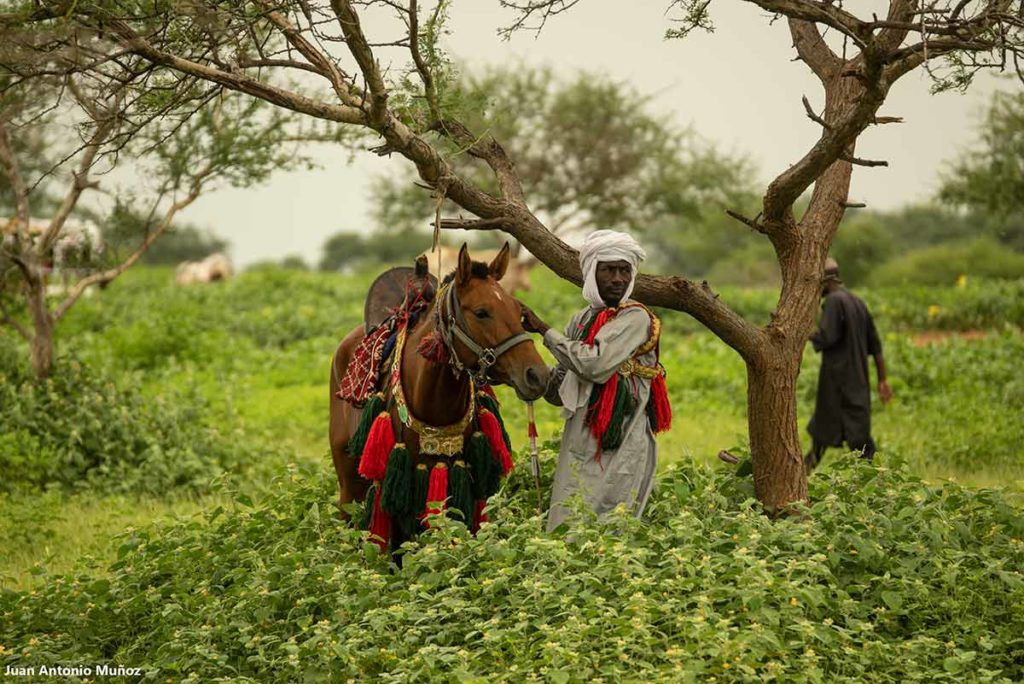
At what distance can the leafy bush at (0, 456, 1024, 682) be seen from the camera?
204 inches

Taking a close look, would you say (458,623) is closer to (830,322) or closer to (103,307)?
(830,322)

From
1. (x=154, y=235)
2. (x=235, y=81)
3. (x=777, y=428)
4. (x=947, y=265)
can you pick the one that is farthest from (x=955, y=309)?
(x=235, y=81)

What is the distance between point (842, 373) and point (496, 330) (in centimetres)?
489

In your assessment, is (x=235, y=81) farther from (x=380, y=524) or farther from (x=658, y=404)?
(x=658, y=404)

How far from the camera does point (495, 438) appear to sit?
6922 mm

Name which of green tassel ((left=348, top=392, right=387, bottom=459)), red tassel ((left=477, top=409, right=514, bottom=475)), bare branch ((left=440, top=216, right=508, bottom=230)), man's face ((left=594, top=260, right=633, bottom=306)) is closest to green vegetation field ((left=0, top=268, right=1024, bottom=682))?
red tassel ((left=477, top=409, right=514, bottom=475))

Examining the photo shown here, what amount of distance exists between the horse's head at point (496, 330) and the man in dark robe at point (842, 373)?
4.62m

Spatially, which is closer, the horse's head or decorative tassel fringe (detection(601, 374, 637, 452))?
the horse's head

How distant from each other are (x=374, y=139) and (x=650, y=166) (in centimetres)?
1985

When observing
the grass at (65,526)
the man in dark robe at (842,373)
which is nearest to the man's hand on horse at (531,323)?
the grass at (65,526)

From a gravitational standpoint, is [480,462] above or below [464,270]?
below

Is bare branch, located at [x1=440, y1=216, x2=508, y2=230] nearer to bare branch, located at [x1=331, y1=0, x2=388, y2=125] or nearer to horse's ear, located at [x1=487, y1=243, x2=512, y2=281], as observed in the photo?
horse's ear, located at [x1=487, y1=243, x2=512, y2=281]

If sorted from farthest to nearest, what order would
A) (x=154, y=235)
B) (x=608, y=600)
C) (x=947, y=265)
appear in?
(x=947, y=265), (x=154, y=235), (x=608, y=600)

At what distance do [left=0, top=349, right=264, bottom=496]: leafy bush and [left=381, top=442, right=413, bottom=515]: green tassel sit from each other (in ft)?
14.3
